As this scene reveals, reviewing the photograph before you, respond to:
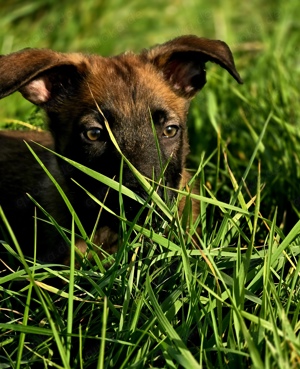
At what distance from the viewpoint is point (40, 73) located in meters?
4.43

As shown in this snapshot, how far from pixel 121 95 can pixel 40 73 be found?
458 mm

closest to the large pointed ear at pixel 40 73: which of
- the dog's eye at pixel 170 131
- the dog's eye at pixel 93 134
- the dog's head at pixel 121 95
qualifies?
the dog's head at pixel 121 95

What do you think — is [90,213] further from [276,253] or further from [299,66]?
[299,66]

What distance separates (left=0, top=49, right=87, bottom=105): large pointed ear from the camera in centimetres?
397

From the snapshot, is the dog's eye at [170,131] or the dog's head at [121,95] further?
the dog's eye at [170,131]

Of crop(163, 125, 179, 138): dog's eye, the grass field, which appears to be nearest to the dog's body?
crop(163, 125, 179, 138): dog's eye

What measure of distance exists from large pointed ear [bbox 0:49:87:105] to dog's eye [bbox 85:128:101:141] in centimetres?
40

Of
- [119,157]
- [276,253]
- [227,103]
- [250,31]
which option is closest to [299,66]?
[227,103]

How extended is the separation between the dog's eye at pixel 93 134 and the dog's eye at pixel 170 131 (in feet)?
1.20

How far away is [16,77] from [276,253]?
5.05 ft

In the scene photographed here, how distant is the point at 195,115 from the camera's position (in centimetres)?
643

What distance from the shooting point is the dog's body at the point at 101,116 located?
4199mm

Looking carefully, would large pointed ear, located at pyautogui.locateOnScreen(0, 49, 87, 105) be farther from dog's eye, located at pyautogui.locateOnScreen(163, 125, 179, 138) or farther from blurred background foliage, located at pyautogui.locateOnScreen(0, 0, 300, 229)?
blurred background foliage, located at pyautogui.locateOnScreen(0, 0, 300, 229)

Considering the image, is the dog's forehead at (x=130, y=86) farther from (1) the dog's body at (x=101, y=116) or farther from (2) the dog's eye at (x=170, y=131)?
(2) the dog's eye at (x=170, y=131)
